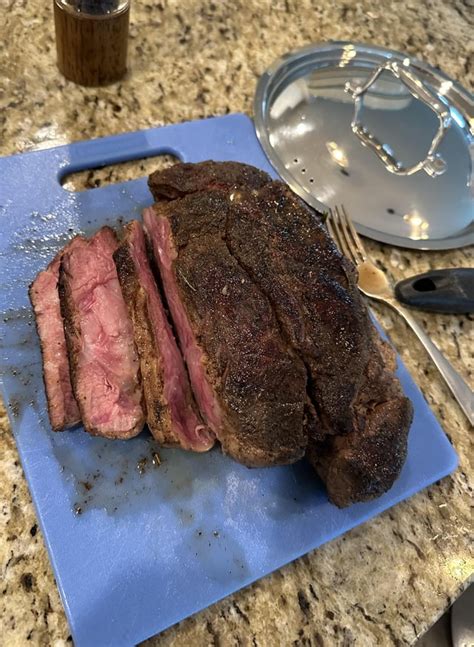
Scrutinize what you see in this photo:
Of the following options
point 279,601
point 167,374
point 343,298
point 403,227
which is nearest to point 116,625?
point 279,601

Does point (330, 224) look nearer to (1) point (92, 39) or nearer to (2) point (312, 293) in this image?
(2) point (312, 293)

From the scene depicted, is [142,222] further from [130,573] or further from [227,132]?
[130,573]

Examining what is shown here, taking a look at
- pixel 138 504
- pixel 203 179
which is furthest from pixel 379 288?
pixel 138 504

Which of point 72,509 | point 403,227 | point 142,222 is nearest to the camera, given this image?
point 72,509

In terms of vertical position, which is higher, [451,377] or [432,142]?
[432,142]

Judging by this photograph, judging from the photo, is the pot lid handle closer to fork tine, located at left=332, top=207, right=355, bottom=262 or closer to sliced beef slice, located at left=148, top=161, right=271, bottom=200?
fork tine, located at left=332, top=207, right=355, bottom=262

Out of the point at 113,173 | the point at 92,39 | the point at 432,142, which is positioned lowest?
the point at 113,173

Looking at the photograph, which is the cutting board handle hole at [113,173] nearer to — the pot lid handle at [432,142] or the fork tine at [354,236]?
Result: the fork tine at [354,236]

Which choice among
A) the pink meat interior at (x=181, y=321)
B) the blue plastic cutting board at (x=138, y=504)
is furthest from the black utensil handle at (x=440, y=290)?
the pink meat interior at (x=181, y=321)
